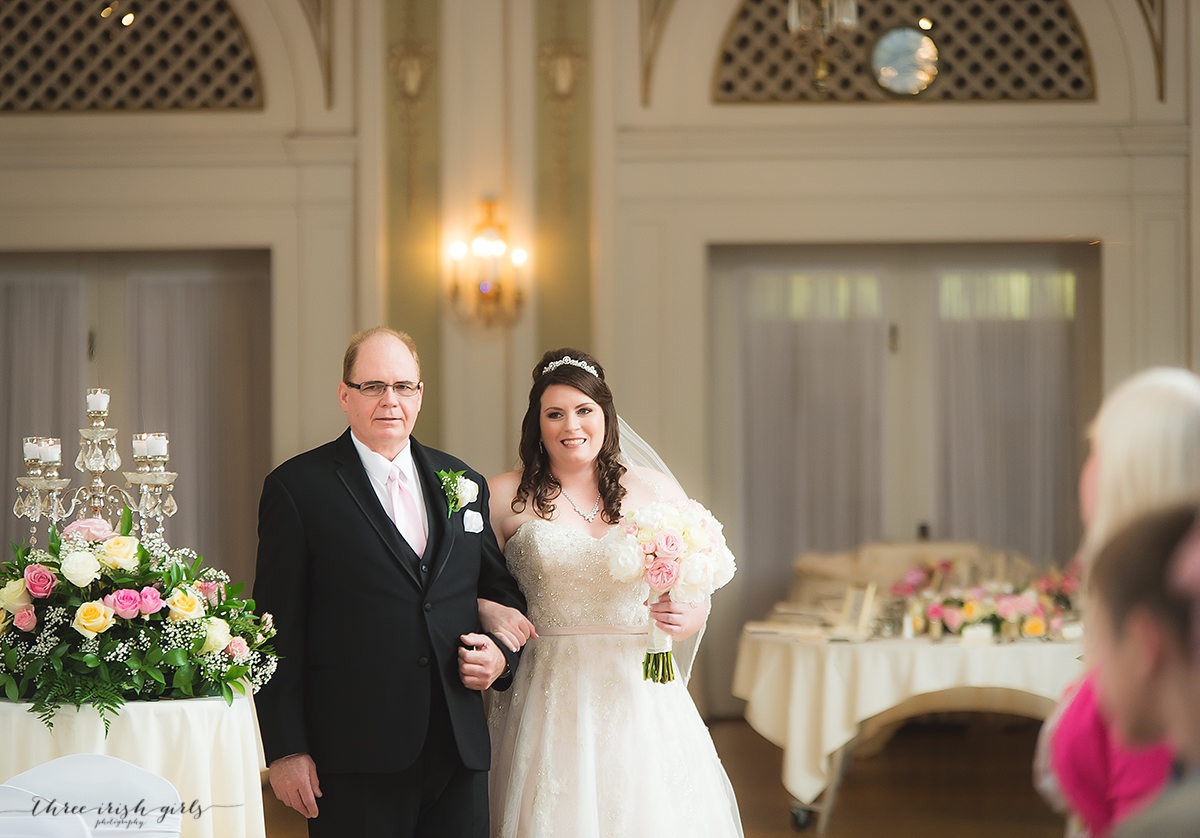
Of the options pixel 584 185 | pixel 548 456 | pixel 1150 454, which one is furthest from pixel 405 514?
pixel 584 185

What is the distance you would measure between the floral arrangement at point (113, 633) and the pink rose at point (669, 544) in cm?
102

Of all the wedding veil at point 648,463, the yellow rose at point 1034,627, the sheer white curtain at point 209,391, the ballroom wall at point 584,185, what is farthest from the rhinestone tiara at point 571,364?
the sheer white curtain at point 209,391

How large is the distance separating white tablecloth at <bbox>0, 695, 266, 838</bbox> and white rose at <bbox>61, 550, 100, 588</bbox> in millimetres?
295

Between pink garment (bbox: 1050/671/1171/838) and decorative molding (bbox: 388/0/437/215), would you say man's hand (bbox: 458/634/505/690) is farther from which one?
decorative molding (bbox: 388/0/437/215)

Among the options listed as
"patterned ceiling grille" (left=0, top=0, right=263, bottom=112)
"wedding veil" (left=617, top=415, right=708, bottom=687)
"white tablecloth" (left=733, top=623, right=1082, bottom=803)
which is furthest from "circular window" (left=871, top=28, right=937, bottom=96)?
"wedding veil" (left=617, top=415, right=708, bottom=687)

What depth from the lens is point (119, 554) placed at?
8.68ft

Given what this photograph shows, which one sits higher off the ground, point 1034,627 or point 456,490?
point 456,490

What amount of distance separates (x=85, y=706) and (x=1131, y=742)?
2.27 meters

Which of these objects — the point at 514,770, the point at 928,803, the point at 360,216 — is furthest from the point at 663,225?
the point at 514,770

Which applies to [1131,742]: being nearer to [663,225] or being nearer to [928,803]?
[928,803]

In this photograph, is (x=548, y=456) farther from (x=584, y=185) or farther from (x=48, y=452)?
(x=584, y=185)

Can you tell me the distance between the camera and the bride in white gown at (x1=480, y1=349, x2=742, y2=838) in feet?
9.78

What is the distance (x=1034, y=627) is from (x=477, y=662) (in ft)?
10.6

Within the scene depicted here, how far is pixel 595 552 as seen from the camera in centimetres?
314
